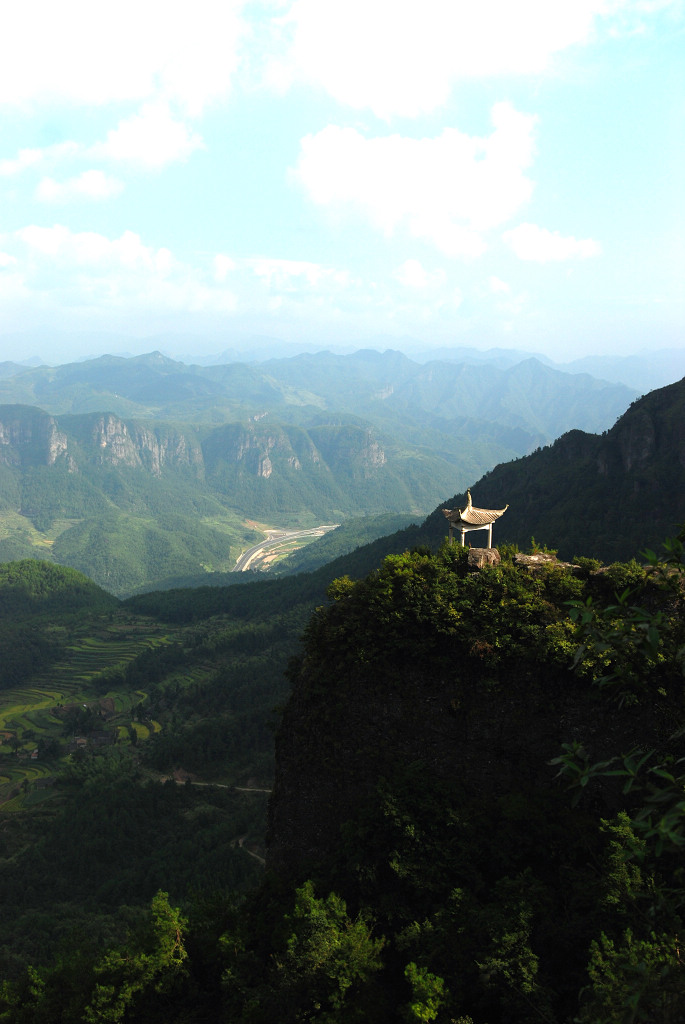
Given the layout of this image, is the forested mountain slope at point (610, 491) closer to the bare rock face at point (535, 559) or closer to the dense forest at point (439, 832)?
the bare rock face at point (535, 559)

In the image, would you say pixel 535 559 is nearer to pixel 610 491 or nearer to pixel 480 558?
pixel 480 558

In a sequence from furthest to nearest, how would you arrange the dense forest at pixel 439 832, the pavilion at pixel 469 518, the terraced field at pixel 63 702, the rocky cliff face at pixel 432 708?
the terraced field at pixel 63 702 < the pavilion at pixel 469 518 < the rocky cliff face at pixel 432 708 < the dense forest at pixel 439 832

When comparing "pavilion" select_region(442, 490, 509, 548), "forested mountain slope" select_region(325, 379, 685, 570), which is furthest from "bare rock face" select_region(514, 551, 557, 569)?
"forested mountain slope" select_region(325, 379, 685, 570)

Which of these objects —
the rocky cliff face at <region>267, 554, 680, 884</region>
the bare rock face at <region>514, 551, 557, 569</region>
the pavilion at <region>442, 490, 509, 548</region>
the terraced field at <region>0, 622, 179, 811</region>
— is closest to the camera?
the rocky cliff face at <region>267, 554, 680, 884</region>

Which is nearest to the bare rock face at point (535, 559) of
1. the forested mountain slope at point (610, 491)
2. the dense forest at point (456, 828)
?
the dense forest at point (456, 828)

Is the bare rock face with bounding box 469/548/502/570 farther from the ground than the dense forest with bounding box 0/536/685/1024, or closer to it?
farther from the ground

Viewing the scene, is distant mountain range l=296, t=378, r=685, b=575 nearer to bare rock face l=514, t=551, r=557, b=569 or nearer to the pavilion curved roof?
the pavilion curved roof

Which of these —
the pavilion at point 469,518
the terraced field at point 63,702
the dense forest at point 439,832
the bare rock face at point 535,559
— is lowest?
the terraced field at point 63,702

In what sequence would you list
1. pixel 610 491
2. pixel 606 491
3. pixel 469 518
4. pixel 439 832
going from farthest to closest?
pixel 606 491
pixel 610 491
pixel 469 518
pixel 439 832

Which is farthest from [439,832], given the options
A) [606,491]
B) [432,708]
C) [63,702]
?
[63,702]

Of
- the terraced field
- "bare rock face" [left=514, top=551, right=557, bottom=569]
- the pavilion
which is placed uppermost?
the pavilion
